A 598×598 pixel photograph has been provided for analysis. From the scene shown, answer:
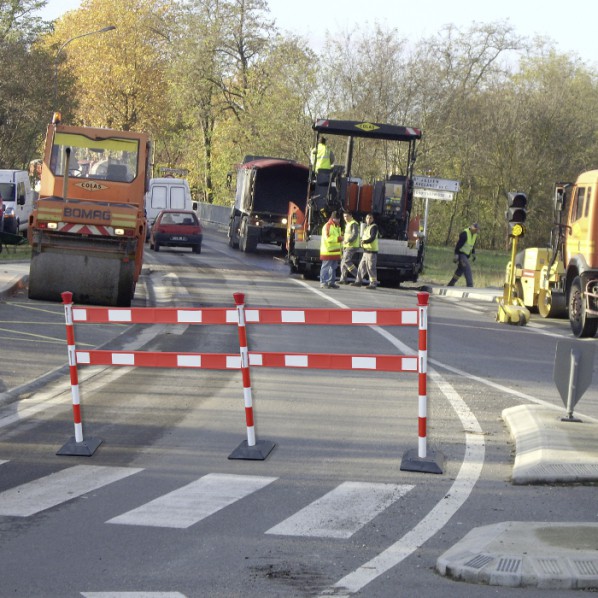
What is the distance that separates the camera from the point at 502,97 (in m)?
56.3

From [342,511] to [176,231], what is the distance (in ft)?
109

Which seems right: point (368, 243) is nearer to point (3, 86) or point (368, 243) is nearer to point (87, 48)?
point (3, 86)

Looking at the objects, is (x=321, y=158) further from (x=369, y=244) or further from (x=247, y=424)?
(x=247, y=424)

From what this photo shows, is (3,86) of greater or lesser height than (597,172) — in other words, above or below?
above

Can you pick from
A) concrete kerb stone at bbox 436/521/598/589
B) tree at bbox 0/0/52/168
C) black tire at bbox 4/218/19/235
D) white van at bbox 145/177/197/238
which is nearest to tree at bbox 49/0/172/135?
tree at bbox 0/0/52/168

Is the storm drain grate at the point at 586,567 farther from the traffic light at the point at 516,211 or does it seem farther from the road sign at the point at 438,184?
the road sign at the point at 438,184

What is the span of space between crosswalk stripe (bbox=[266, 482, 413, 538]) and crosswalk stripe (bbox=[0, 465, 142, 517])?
5.05 ft

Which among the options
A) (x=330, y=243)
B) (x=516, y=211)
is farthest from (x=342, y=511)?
(x=330, y=243)

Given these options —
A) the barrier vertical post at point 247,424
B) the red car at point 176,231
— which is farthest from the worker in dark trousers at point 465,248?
the barrier vertical post at point 247,424

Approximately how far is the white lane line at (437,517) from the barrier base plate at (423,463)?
0.17 m

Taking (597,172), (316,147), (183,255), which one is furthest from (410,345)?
(183,255)

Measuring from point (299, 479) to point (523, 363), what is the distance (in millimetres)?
7728

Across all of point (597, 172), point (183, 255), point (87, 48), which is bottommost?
point (183, 255)

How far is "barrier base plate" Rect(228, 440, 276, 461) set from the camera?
8523mm
